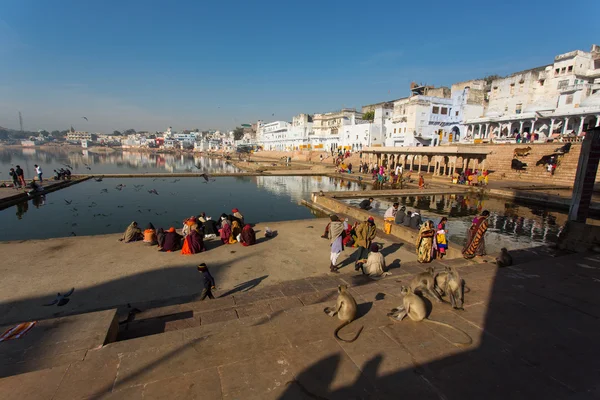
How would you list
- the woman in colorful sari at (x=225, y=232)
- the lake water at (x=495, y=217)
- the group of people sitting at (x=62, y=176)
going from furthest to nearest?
the group of people sitting at (x=62, y=176)
the lake water at (x=495, y=217)
the woman in colorful sari at (x=225, y=232)

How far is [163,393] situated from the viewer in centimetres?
295

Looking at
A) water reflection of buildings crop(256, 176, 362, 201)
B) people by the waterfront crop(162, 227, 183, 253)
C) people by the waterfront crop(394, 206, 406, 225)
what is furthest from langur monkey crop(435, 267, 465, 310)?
water reflection of buildings crop(256, 176, 362, 201)

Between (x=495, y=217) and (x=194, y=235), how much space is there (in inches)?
619

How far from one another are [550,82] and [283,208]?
3885cm

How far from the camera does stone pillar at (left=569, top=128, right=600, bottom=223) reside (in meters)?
8.09

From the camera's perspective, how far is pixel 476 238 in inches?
316

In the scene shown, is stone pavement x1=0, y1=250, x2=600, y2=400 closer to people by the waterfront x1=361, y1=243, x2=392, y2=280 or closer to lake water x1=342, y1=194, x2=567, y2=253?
people by the waterfront x1=361, y1=243, x2=392, y2=280

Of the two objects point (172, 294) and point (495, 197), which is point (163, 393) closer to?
point (172, 294)

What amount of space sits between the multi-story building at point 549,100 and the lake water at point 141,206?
80.6ft

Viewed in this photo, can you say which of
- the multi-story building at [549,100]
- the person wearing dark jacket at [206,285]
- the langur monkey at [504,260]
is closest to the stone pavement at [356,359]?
the person wearing dark jacket at [206,285]

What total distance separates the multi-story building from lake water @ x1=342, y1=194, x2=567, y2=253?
56.0 feet

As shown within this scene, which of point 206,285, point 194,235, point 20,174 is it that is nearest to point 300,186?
point 194,235

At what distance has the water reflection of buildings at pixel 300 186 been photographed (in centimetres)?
2622

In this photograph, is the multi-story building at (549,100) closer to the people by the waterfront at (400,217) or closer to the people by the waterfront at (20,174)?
the people by the waterfront at (400,217)
